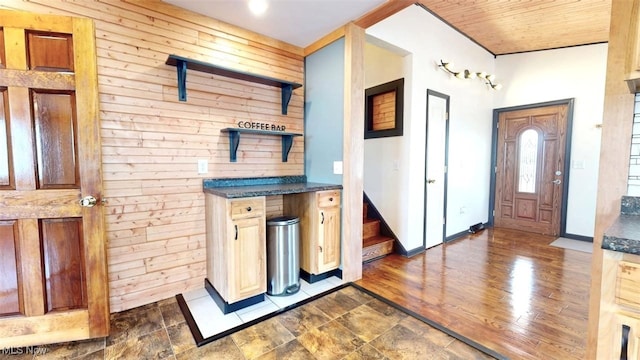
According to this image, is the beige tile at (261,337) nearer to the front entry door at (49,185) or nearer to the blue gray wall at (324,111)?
the front entry door at (49,185)

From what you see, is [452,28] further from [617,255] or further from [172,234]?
[172,234]

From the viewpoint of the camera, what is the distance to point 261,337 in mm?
1829

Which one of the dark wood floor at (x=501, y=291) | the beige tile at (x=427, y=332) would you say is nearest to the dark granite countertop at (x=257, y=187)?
the dark wood floor at (x=501, y=291)

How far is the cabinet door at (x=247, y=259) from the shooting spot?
6.75 ft

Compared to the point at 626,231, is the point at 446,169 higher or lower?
higher

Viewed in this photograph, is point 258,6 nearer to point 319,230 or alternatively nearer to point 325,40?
point 325,40

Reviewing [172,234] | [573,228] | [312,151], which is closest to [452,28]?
[312,151]

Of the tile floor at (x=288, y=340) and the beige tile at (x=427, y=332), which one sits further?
the beige tile at (x=427, y=332)

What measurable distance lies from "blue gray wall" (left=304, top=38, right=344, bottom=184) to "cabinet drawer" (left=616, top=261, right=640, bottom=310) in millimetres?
1937

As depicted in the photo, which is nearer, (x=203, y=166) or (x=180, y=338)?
(x=180, y=338)

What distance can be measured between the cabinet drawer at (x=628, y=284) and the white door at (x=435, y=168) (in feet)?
8.69

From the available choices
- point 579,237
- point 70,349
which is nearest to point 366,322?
point 70,349

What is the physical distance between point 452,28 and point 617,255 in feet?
12.8

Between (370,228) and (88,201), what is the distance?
2.88 m
